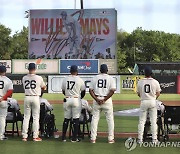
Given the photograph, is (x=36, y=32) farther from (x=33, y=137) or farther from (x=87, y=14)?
(x=33, y=137)

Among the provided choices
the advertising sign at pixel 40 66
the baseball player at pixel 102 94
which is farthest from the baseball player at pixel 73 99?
the advertising sign at pixel 40 66

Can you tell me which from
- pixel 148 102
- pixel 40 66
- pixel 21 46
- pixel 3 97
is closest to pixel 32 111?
pixel 3 97

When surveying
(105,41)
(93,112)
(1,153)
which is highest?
(105,41)

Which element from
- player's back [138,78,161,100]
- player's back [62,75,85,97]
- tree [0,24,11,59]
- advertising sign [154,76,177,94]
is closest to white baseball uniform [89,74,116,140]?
player's back [62,75,85,97]

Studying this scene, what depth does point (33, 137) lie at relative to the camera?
9.46 metres

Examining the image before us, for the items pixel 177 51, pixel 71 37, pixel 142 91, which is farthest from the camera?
pixel 177 51

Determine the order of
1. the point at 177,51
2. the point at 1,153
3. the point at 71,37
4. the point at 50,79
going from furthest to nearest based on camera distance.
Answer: the point at 177,51 → the point at 71,37 → the point at 50,79 → the point at 1,153

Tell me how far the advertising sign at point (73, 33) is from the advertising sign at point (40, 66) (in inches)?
25.3

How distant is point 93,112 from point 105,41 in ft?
76.1

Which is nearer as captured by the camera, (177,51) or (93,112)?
(93,112)

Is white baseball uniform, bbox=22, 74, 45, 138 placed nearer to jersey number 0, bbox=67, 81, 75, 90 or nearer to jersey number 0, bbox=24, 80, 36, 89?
jersey number 0, bbox=24, 80, 36, 89

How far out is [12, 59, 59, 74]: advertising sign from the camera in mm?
33438

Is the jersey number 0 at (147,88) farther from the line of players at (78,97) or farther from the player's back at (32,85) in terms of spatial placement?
the player's back at (32,85)

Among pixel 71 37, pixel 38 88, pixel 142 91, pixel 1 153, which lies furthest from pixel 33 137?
pixel 71 37
